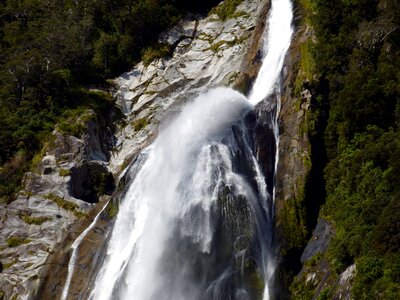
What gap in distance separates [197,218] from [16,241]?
34.7 feet

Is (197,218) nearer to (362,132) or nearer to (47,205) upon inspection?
(362,132)

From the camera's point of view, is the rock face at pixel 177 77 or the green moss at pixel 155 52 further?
the green moss at pixel 155 52

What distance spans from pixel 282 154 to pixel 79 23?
80.4 ft

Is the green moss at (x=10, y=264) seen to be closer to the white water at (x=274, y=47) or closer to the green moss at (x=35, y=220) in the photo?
the green moss at (x=35, y=220)

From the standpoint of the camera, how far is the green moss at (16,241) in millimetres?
29531

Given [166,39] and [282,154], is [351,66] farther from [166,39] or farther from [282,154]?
[166,39]

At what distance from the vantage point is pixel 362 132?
25547mm

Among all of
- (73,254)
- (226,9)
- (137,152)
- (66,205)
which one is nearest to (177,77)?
(137,152)

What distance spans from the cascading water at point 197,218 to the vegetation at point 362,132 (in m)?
2.93

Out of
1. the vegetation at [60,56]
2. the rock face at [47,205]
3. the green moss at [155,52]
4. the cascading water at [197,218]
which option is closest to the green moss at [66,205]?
the rock face at [47,205]

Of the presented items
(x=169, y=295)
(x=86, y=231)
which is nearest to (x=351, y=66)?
(x=169, y=295)

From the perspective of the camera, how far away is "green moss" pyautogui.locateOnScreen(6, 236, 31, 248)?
29.5m

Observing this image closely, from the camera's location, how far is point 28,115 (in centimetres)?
3644

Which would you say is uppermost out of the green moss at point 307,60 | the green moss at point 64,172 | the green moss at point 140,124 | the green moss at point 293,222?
the green moss at point 140,124
